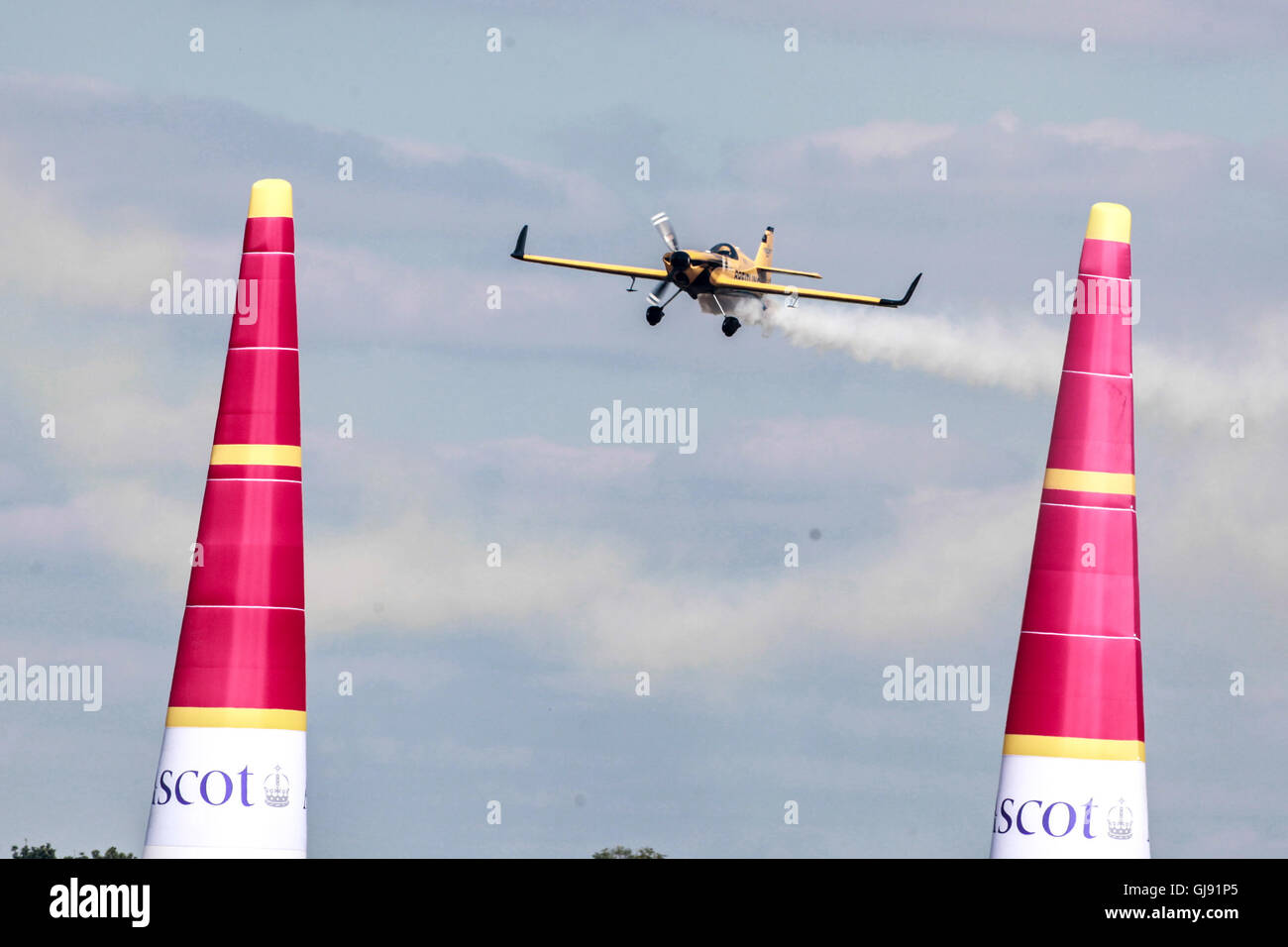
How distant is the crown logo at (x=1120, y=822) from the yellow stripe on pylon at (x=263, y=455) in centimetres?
1008

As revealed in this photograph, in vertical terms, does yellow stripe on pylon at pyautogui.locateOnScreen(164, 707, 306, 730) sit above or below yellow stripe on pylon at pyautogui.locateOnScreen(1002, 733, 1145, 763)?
above

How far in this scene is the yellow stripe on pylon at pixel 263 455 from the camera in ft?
84.0

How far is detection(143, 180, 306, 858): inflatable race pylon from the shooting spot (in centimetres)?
2527

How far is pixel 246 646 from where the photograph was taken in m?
25.3

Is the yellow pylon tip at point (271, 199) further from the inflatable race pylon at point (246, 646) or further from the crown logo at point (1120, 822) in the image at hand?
the crown logo at point (1120, 822)

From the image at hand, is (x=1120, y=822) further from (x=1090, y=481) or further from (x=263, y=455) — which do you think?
(x=263, y=455)

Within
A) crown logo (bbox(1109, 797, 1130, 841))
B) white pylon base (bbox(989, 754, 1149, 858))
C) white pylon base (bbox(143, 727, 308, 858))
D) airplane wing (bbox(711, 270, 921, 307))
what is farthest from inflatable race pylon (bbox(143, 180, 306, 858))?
airplane wing (bbox(711, 270, 921, 307))

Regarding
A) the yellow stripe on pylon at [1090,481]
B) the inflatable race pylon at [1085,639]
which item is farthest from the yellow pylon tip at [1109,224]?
the yellow stripe on pylon at [1090,481]

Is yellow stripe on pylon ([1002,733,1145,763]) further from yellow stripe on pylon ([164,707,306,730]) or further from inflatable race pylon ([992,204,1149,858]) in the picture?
yellow stripe on pylon ([164,707,306,730])

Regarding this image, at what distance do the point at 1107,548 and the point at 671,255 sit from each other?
1348 inches

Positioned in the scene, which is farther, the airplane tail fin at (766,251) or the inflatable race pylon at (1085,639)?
the airplane tail fin at (766,251)

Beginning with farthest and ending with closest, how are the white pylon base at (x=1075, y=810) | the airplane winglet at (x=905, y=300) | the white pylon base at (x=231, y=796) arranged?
1. the airplane winglet at (x=905, y=300)
2. the white pylon base at (x=231, y=796)
3. the white pylon base at (x=1075, y=810)

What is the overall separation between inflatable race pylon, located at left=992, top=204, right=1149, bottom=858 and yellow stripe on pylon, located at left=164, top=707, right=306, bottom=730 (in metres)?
8.14
